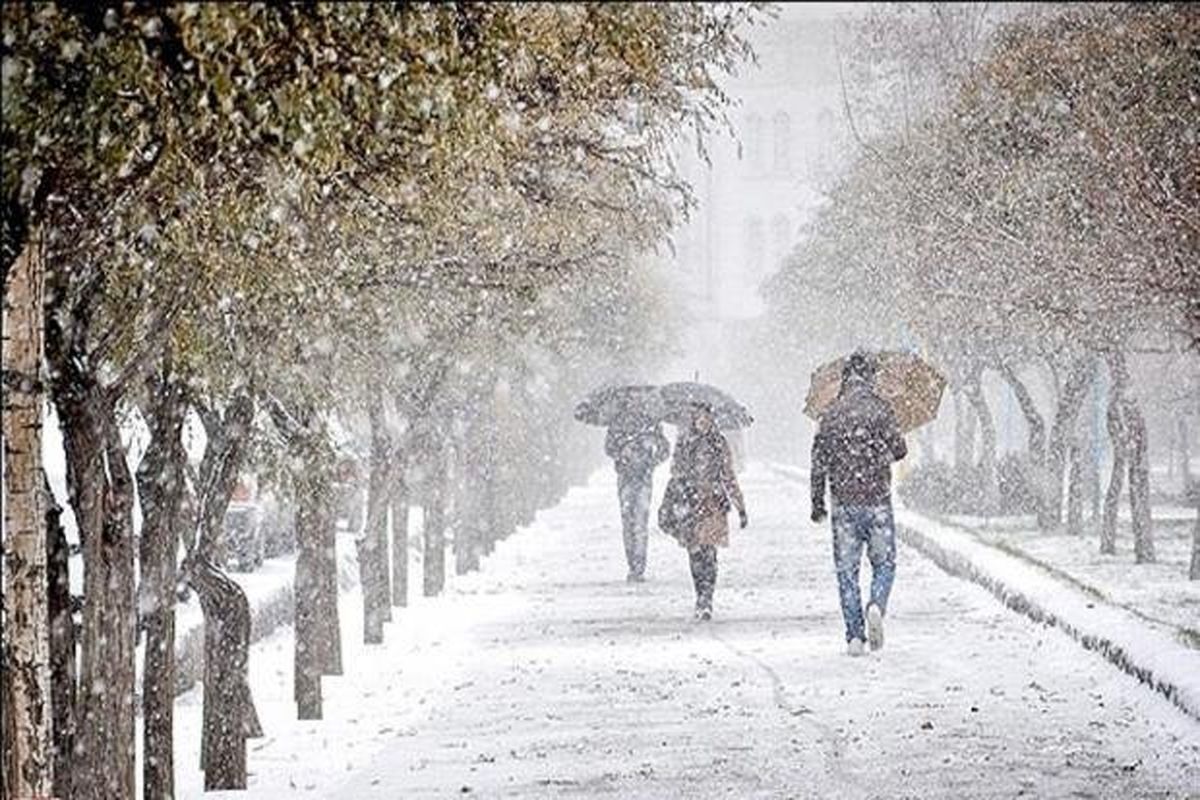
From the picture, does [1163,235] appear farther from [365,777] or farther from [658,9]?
[658,9]

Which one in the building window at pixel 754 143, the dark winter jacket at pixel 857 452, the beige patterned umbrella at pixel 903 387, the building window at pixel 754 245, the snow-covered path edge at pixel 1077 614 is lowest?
the snow-covered path edge at pixel 1077 614

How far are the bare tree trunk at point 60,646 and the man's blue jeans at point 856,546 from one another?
7.57m

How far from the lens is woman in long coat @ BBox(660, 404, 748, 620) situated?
708 inches

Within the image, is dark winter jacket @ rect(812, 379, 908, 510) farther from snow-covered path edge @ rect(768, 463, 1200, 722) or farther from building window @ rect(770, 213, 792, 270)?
building window @ rect(770, 213, 792, 270)

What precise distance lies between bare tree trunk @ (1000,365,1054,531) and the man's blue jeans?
12.8m

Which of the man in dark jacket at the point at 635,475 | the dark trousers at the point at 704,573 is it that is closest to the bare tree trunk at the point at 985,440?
the man in dark jacket at the point at 635,475

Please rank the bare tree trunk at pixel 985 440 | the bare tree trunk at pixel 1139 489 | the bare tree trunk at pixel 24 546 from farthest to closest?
the bare tree trunk at pixel 985 440, the bare tree trunk at pixel 1139 489, the bare tree trunk at pixel 24 546

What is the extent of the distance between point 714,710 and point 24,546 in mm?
6449

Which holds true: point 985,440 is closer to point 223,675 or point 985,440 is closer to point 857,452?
point 857,452

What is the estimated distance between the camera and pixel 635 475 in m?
22.9

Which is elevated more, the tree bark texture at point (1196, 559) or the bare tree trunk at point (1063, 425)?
the bare tree trunk at point (1063, 425)

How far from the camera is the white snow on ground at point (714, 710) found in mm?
9898

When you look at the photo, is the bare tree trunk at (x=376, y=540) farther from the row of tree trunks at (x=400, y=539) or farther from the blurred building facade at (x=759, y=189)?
the blurred building facade at (x=759, y=189)

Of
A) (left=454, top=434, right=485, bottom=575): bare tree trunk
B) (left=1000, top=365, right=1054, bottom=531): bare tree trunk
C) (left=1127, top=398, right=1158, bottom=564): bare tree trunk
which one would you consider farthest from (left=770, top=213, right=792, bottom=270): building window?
(left=1127, top=398, right=1158, bottom=564): bare tree trunk
